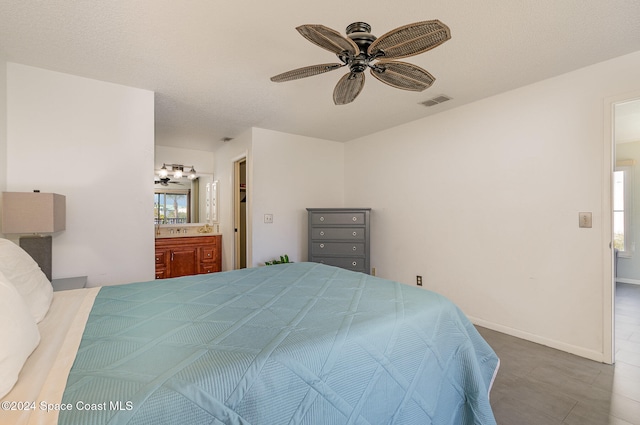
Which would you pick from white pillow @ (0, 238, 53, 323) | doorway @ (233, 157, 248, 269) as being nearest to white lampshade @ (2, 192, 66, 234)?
white pillow @ (0, 238, 53, 323)

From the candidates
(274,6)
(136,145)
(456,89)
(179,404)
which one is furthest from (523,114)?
(136,145)

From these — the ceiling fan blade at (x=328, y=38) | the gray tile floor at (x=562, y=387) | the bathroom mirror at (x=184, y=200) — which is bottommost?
the gray tile floor at (x=562, y=387)

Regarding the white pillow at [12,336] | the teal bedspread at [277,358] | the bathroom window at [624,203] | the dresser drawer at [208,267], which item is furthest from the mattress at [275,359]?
the bathroom window at [624,203]

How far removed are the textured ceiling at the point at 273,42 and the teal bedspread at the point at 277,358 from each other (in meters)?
1.66

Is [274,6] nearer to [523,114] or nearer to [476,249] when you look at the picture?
[523,114]

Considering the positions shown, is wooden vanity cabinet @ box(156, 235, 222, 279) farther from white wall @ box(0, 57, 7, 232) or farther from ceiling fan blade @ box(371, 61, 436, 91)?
ceiling fan blade @ box(371, 61, 436, 91)

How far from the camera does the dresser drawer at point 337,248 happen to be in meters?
3.91

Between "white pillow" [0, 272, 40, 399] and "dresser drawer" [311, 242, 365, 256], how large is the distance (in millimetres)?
3140

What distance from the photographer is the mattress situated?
0.77 metres

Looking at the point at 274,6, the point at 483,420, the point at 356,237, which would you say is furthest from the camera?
the point at 356,237

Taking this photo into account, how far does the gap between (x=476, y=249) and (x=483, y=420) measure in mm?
2094

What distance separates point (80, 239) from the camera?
2469 mm

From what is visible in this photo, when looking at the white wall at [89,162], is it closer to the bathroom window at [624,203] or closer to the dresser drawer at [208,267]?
the dresser drawer at [208,267]

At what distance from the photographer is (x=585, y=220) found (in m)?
2.34
